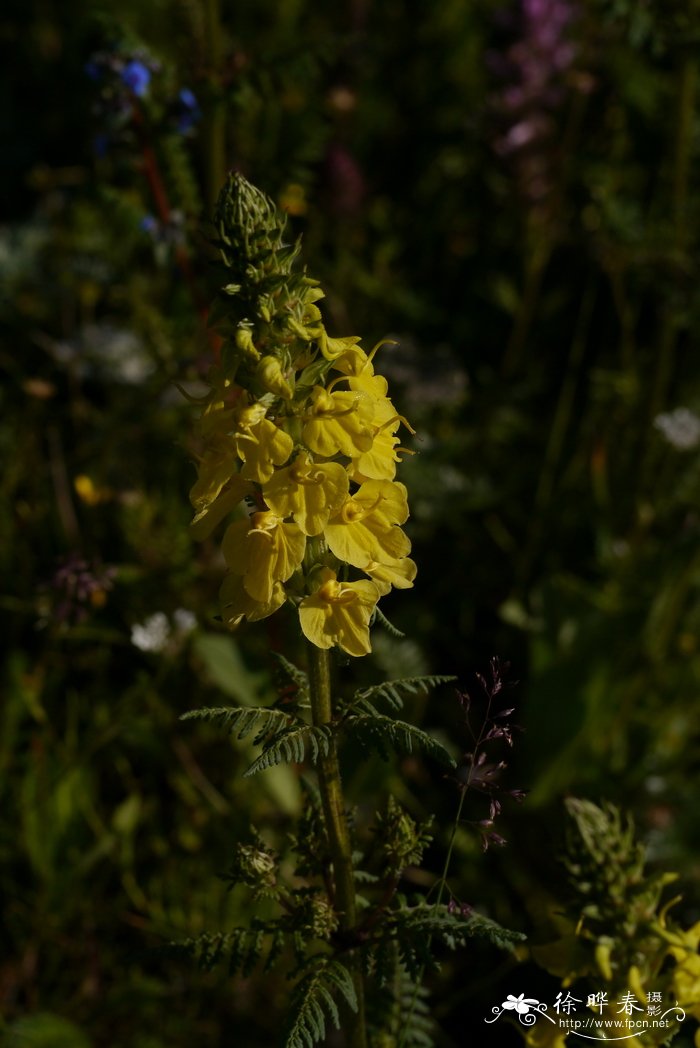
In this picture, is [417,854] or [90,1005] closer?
[417,854]

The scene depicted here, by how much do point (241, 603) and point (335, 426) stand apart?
12.4 inches

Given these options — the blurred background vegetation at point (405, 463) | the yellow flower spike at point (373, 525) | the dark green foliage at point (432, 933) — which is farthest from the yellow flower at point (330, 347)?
the dark green foliage at point (432, 933)

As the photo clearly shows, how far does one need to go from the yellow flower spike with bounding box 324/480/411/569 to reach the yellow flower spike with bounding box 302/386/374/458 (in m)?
0.09

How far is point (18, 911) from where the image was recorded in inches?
108

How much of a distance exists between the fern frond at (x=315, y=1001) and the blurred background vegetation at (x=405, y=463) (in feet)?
1.03

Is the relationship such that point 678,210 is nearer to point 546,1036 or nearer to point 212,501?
point 212,501

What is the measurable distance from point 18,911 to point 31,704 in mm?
558

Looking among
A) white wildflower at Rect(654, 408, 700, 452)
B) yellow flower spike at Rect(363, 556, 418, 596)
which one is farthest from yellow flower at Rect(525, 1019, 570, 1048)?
white wildflower at Rect(654, 408, 700, 452)

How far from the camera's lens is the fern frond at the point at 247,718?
1.48 m

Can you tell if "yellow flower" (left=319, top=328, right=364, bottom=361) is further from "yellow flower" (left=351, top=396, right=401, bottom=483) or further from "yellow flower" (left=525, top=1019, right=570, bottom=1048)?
"yellow flower" (left=525, top=1019, right=570, bottom=1048)

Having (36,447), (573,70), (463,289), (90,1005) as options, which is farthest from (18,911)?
(573,70)

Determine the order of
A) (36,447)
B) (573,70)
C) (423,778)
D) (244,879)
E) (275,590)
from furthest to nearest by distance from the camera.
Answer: (573,70) → (36,447) → (423,778) → (244,879) → (275,590)

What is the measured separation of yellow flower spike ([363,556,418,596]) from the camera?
5.11ft

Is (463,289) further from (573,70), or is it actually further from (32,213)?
(32,213)
